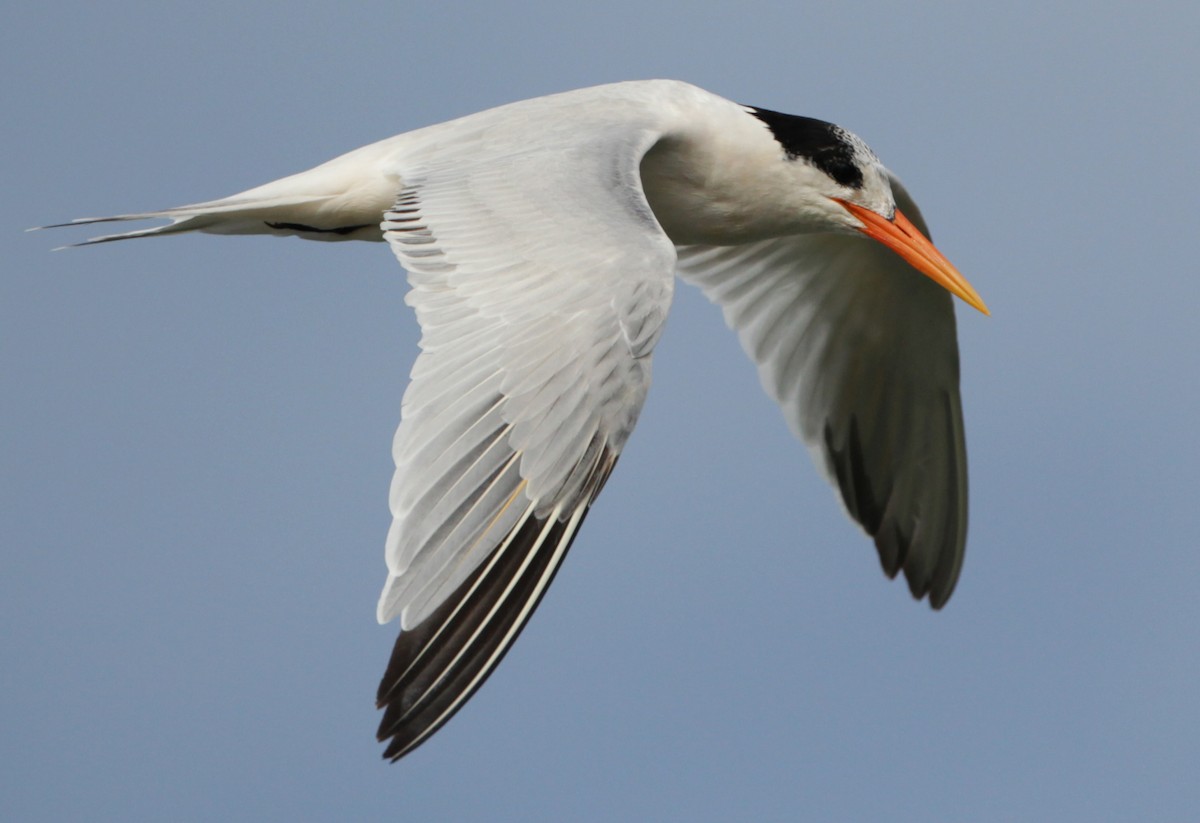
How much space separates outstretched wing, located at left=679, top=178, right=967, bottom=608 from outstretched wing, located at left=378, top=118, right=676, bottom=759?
315 cm

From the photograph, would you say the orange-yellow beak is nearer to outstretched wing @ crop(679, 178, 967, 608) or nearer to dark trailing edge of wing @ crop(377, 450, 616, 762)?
outstretched wing @ crop(679, 178, 967, 608)

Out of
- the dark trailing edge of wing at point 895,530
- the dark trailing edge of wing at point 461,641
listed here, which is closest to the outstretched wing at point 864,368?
the dark trailing edge of wing at point 895,530

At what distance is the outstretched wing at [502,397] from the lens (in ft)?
20.0

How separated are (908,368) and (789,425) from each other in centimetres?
82

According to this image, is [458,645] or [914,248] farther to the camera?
[914,248]

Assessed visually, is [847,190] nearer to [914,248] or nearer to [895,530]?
[914,248]

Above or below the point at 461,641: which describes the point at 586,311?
above

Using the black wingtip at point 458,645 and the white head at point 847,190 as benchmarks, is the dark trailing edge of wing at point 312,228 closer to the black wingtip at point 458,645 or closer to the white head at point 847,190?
the white head at point 847,190

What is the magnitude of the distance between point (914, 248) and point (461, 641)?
4.30 m

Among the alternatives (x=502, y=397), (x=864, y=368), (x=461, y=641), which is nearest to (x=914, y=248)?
(x=864, y=368)

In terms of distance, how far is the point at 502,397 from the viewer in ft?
21.4

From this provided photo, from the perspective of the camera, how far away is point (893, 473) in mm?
10586

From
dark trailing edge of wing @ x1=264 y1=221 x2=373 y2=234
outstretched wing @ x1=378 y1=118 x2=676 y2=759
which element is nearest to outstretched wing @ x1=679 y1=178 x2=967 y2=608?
dark trailing edge of wing @ x1=264 y1=221 x2=373 y2=234

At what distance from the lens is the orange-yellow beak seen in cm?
934
